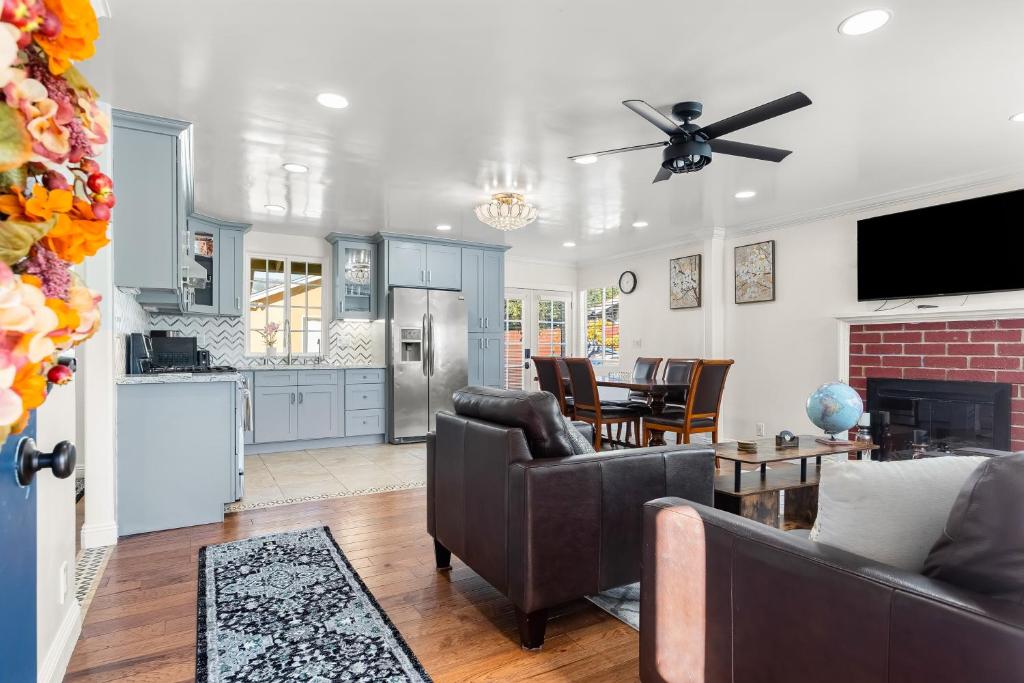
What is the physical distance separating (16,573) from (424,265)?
548 centimetres

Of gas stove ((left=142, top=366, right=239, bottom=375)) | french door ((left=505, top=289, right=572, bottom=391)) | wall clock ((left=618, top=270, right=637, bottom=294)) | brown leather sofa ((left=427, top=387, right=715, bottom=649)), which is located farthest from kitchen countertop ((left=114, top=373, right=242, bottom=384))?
wall clock ((left=618, top=270, right=637, bottom=294))

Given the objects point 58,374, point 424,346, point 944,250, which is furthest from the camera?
point 424,346

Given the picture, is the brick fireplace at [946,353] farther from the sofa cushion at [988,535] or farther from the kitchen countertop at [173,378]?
the kitchen countertop at [173,378]

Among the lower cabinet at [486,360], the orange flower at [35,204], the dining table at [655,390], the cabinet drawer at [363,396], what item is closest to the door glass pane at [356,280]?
the cabinet drawer at [363,396]

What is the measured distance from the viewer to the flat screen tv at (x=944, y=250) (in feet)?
13.3

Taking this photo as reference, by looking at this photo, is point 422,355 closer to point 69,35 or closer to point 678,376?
point 678,376

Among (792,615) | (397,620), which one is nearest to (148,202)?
(397,620)

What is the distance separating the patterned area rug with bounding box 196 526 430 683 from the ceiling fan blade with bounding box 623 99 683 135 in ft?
7.76

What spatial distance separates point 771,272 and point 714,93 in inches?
130

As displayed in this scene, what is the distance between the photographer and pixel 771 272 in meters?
5.73

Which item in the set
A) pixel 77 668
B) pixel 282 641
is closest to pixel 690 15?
pixel 282 641

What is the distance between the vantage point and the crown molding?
4111 millimetres

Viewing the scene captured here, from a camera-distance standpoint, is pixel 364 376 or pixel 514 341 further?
pixel 514 341

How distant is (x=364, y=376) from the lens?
20.4 ft
